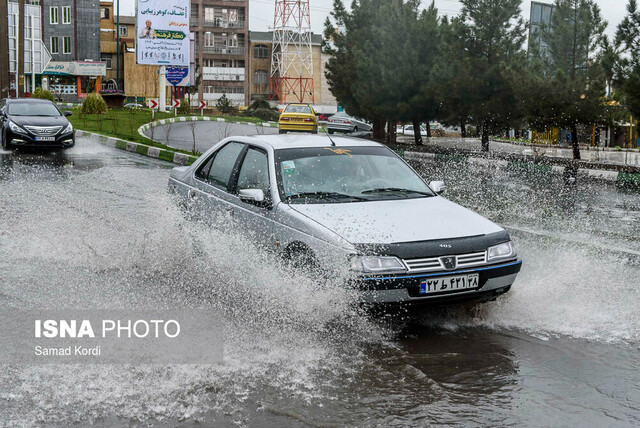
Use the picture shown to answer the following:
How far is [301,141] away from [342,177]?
2.28 ft

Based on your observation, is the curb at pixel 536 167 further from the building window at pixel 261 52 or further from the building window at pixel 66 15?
the building window at pixel 261 52

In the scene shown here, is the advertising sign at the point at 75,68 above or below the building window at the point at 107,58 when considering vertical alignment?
below

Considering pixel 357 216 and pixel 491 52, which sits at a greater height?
pixel 491 52

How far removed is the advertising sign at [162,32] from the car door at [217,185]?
1574 inches

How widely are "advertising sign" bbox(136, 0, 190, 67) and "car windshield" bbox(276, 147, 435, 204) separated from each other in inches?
1612

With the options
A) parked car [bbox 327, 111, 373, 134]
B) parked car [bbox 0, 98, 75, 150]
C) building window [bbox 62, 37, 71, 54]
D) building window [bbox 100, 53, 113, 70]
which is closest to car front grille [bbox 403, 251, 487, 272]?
parked car [bbox 0, 98, 75, 150]

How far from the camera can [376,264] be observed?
534cm

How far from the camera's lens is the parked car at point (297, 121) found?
37.4 meters

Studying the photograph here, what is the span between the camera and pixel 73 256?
801cm

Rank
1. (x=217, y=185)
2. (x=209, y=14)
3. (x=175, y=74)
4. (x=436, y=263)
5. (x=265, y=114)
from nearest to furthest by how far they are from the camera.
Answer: (x=436, y=263)
(x=217, y=185)
(x=175, y=74)
(x=265, y=114)
(x=209, y=14)

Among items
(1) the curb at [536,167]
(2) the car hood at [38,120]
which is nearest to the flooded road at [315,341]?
(1) the curb at [536,167]

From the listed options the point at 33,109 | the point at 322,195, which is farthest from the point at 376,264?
the point at 33,109

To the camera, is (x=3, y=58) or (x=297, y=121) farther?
(x=3, y=58)

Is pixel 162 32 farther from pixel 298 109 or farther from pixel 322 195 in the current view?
pixel 322 195
